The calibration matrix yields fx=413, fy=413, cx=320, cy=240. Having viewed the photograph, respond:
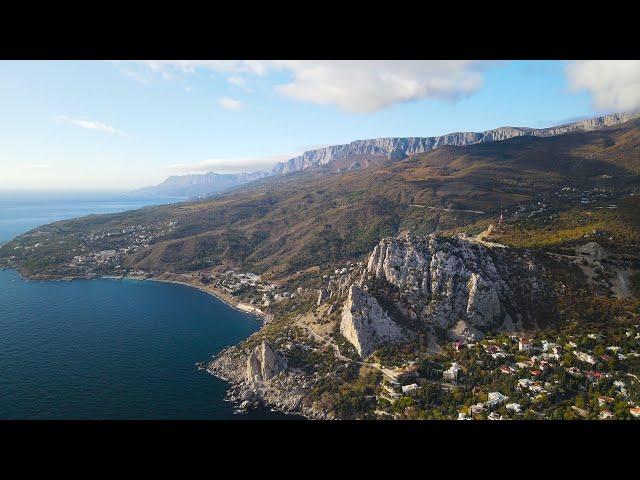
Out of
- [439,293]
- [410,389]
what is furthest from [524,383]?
[439,293]

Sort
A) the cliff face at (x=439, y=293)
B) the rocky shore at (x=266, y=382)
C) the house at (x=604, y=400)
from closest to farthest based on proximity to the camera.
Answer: the house at (x=604, y=400)
the rocky shore at (x=266, y=382)
the cliff face at (x=439, y=293)

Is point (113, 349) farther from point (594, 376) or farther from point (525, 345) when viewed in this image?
point (594, 376)

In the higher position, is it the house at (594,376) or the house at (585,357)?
the house at (585,357)

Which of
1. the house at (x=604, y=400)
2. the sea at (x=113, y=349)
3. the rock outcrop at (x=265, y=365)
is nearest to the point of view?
the house at (x=604, y=400)

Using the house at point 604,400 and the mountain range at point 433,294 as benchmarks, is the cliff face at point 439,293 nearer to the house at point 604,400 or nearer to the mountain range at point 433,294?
the mountain range at point 433,294

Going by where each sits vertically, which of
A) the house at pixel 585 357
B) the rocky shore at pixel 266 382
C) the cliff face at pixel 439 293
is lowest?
the rocky shore at pixel 266 382

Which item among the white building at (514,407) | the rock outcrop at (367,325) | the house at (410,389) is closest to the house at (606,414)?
the white building at (514,407)

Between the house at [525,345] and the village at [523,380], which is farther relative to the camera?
the house at [525,345]
